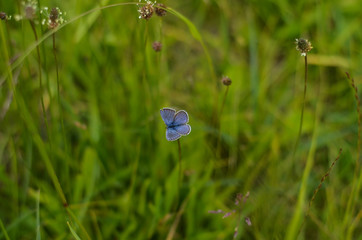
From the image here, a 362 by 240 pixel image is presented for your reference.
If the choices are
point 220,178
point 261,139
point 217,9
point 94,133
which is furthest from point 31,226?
point 217,9

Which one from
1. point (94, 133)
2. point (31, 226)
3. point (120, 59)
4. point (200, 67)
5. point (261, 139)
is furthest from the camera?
point (200, 67)

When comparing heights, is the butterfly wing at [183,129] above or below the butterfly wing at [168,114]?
below

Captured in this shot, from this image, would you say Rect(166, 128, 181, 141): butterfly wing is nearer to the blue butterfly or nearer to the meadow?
the blue butterfly

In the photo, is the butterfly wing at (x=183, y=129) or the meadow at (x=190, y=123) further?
the meadow at (x=190, y=123)

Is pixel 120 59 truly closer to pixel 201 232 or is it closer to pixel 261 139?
pixel 261 139

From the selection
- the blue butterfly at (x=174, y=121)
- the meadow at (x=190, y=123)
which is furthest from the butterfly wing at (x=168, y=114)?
the meadow at (x=190, y=123)

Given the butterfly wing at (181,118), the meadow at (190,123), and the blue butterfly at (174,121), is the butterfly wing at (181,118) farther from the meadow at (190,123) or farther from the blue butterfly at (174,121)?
the meadow at (190,123)
